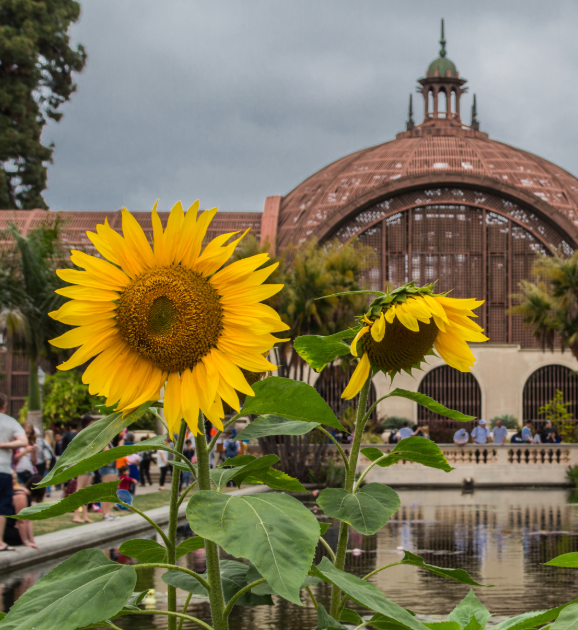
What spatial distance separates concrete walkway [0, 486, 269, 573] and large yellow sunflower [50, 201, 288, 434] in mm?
8057

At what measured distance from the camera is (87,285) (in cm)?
123

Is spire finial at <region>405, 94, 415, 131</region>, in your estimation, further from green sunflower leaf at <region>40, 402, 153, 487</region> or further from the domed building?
green sunflower leaf at <region>40, 402, 153, 487</region>

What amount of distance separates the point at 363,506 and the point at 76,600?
1.48 feet

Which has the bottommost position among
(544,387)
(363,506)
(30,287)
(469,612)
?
(469,612)

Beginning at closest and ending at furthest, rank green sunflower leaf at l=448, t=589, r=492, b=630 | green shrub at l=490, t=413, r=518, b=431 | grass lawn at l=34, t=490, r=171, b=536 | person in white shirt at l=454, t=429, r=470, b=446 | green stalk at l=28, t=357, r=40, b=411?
green sunflower leaf at l=448, t=589, r=492, b=630
grass lawn at l=34, t=490, r=171, b=536
green stalk at l=28, t=357, r=40, b=411
person in white shirt at l=454, t=429, r=470, b=446
green shrub at l=490, t=413, r=518, b=431

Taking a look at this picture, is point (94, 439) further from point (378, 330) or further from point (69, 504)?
point (378, 330)

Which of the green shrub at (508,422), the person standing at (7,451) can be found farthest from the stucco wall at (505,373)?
the person standing at (7,451)

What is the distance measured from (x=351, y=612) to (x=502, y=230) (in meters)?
38.1

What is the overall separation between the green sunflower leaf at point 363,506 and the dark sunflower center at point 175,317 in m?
0.32

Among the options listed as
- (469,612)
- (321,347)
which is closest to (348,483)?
(321,347)

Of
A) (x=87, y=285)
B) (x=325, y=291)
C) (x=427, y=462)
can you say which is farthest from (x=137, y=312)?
(x=325, y=291)

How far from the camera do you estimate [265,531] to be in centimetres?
108

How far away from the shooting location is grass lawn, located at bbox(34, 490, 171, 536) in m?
12.4

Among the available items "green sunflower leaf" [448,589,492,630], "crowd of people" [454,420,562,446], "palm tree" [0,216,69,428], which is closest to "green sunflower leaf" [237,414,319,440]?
"green sunflower leaf" [448,589,492,630]
